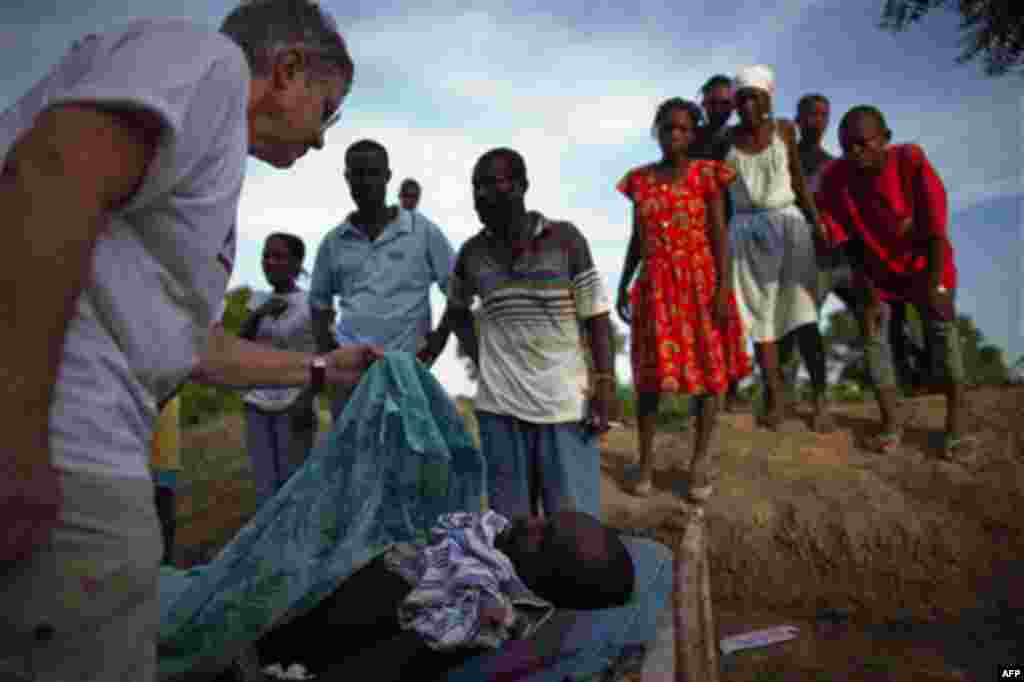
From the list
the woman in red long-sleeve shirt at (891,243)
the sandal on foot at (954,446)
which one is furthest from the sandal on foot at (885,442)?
the sandal on foot at (954,446)

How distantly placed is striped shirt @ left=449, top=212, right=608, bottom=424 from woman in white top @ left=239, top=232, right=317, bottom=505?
1.56m

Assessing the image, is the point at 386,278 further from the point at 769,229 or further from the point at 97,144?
the point at 97,144

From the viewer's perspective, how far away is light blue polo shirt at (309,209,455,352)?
408cm

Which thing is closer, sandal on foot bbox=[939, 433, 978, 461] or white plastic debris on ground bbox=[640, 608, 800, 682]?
white plastic debris on ground bbox=[640, 608, 800, 682]

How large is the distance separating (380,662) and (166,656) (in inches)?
24.9

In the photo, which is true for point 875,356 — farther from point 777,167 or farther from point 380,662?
point 380,662

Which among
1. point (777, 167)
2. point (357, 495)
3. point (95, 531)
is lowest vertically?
point (357, 495)

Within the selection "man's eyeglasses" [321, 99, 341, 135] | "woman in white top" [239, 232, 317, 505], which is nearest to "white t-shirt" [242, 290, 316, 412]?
"woman in white top" [239, 232, 317, 505]

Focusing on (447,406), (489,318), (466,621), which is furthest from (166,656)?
(489,318)

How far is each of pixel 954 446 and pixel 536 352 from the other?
3.02 metres

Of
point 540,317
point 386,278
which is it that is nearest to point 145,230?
point 540,317

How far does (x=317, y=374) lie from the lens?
1.92m

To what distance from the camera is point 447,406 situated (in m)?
2.64

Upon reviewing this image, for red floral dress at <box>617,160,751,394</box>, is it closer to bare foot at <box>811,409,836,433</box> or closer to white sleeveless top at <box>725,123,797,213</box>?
white sleeveless top at <box>725,123,797,213</box>
